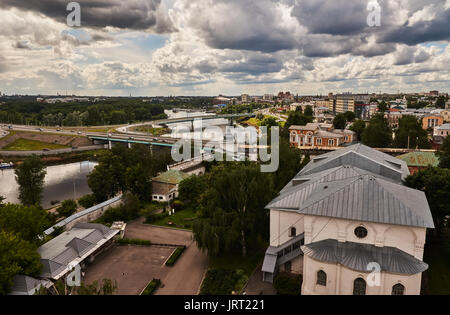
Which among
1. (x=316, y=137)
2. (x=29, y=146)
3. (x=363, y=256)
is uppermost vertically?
(x=316, y=137)

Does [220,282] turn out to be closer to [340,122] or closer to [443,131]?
[443,131]

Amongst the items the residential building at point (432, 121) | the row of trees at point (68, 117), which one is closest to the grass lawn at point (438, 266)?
the residential building at point (432, 121)

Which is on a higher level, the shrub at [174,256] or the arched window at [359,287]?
the arched window at [359,287]

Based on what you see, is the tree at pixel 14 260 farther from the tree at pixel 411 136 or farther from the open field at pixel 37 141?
the open field at pixel 37 141

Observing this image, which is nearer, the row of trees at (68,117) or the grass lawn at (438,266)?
the grass lawn at (438,266)

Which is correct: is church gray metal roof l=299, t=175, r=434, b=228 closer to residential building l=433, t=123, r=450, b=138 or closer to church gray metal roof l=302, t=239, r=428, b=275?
church gray metal roof l=302, t=239, r=428, b=275

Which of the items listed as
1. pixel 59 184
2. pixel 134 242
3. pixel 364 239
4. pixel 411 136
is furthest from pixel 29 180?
pixel 411 136
